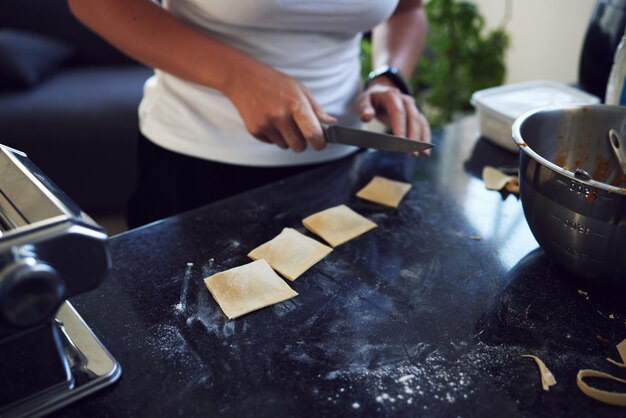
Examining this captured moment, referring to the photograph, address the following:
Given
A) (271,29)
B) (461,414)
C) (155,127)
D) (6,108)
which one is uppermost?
(271,29)

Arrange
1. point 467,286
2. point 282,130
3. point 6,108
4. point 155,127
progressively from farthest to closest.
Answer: point 6,108 < point 155,127 < point 282,130 < point 467,286

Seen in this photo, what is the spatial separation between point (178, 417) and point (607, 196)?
493mm

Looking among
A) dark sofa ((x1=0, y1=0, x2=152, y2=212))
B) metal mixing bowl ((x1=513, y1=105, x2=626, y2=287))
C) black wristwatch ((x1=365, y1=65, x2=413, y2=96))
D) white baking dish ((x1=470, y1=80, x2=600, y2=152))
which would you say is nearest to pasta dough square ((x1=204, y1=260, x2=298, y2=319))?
metal mixing bowl ((x1=513, y1=105, x2=626, y2=287))

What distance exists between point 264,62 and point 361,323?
0.50 meters

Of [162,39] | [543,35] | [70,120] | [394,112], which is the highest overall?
[162,39]

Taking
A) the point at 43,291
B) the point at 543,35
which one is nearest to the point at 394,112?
the point at 43,291

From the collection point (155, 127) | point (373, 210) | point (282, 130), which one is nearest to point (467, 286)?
point (373, 210)

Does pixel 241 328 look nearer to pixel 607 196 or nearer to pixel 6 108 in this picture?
pixel 607 196

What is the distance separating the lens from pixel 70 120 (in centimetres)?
217

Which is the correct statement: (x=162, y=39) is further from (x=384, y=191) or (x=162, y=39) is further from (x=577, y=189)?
(x=577, y=189)

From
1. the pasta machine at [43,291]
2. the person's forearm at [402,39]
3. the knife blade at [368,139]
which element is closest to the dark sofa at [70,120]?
the person's forearm at [402,39]

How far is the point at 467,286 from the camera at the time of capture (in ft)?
2.30

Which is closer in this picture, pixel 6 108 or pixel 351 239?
pixel 351 239

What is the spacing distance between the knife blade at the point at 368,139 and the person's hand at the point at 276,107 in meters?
0.02
